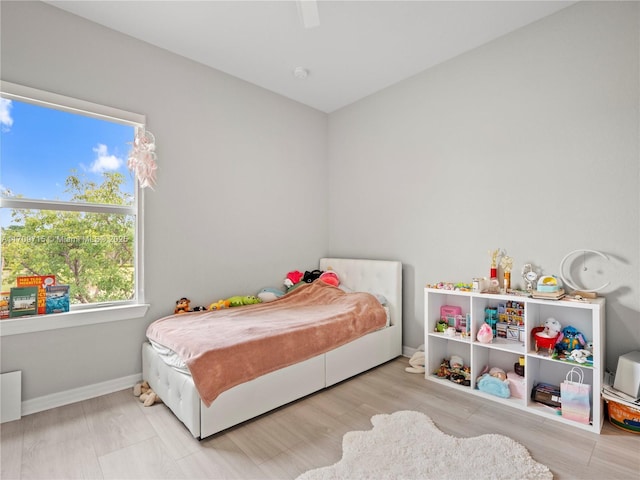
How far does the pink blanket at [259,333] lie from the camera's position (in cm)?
187

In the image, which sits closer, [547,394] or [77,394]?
[547,394]

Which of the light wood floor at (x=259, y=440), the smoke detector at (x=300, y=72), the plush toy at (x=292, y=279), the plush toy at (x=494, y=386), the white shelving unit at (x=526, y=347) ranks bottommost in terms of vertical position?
the light wood floor at (x=259, y=440)

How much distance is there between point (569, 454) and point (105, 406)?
112 inches

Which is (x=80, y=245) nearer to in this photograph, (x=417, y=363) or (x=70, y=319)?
(x=70, y=319)

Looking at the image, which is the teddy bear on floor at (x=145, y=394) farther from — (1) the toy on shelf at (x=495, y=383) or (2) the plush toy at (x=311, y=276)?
(1) the toy on shelf at (x=495, y=383)

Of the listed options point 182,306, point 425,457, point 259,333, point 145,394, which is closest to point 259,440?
point 259,333

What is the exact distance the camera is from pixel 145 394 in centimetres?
234

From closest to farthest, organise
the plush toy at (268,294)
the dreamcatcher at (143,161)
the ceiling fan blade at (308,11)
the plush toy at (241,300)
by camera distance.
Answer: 1. the ceiling fan blade at (308,11)
2. the dreamcatcher at (143,161)
3. the plush toy at (241,300)
4. the plush toy at (268,294)

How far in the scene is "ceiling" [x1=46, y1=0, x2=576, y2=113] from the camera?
229 cm

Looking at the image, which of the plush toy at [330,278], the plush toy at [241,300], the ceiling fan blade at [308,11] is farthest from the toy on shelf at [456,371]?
the ceiling fan blade at [308,11]

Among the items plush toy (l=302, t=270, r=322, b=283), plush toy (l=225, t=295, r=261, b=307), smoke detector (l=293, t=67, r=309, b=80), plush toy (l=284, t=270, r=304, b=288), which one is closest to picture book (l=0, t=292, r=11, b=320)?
plush toy (l=225, t=295, r=261, b=307)

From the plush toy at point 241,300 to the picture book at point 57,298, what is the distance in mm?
1211

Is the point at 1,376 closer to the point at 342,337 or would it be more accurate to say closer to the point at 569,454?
the point at 342,337

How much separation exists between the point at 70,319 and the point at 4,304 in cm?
37
